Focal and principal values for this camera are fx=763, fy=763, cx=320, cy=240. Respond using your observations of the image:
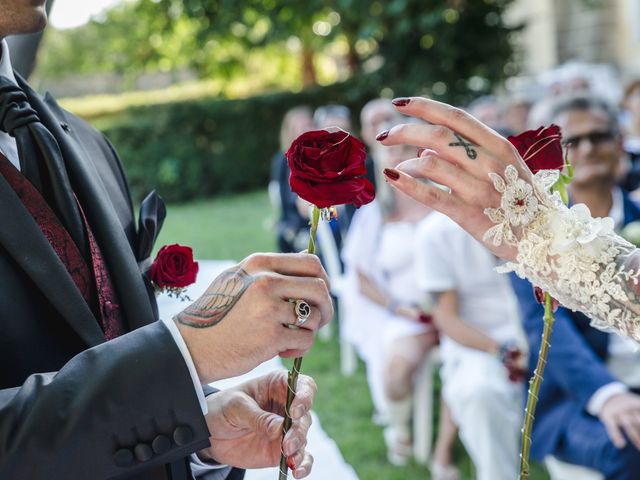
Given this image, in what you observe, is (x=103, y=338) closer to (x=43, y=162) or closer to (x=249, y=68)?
(x=43, y=162)

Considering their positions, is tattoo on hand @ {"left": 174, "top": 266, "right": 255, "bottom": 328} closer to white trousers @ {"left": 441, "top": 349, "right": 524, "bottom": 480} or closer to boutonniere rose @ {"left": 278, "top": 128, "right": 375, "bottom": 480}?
boutonniere rose @ {"left": 278, "top": 128, "right": 375, "bottom": 480}

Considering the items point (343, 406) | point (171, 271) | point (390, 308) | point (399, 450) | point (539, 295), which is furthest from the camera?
point (343, 406)

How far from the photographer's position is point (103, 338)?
1497 mm

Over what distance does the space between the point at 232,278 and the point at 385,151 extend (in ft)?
14.2

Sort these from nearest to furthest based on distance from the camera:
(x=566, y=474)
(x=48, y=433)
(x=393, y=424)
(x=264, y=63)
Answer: (x=48, y=433) < (x=566, y=474) < (x=393, y=424) < (x=264, y=63)

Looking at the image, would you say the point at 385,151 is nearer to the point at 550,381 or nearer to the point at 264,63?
the point at 550,381

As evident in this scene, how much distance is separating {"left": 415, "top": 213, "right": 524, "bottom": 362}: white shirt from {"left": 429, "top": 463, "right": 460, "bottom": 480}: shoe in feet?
2.43

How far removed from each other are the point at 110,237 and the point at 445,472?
3666mm

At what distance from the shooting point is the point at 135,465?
4.36 feet

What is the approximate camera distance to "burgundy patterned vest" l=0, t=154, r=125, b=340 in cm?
149

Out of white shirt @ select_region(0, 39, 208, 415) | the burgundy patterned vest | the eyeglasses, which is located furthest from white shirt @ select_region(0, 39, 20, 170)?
the eyeglasses

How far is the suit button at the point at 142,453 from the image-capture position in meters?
1.33

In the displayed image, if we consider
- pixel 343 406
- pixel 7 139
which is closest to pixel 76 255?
pixel 7 139

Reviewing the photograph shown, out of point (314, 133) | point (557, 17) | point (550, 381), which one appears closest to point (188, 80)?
point (557, 17)
